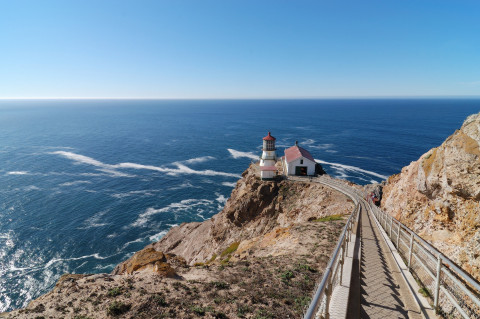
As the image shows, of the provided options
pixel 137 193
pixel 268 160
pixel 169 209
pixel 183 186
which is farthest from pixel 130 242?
pixel 268 160

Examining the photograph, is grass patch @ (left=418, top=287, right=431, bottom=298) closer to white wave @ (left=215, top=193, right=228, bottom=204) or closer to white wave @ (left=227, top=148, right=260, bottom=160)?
white wave @ (left=215, top=193, right=228, bottom=204)

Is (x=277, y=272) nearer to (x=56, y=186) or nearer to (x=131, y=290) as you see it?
(x=131, y=290)

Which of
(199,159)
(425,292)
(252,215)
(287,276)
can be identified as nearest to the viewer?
(425,292)

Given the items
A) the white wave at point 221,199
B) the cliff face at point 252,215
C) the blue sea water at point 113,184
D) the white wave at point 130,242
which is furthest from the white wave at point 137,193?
the cliff face at point 252,215

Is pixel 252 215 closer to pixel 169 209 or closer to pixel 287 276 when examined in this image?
pixel 169 209

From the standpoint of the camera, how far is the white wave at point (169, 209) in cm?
4448

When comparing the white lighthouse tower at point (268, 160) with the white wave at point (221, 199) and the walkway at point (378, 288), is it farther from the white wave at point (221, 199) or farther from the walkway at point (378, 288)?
the walkway at point (378, 288)

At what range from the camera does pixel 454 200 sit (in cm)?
1125

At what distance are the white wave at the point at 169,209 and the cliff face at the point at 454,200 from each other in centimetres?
4062

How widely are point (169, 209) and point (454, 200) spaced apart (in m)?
45.0

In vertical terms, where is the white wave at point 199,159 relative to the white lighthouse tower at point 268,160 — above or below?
below

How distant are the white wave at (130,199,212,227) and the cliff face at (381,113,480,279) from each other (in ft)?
133

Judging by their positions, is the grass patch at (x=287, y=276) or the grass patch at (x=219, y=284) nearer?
the grass patch at (x=219, y=284)

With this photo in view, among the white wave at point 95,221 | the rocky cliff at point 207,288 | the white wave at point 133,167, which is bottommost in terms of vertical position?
the white wave at point 95,221
